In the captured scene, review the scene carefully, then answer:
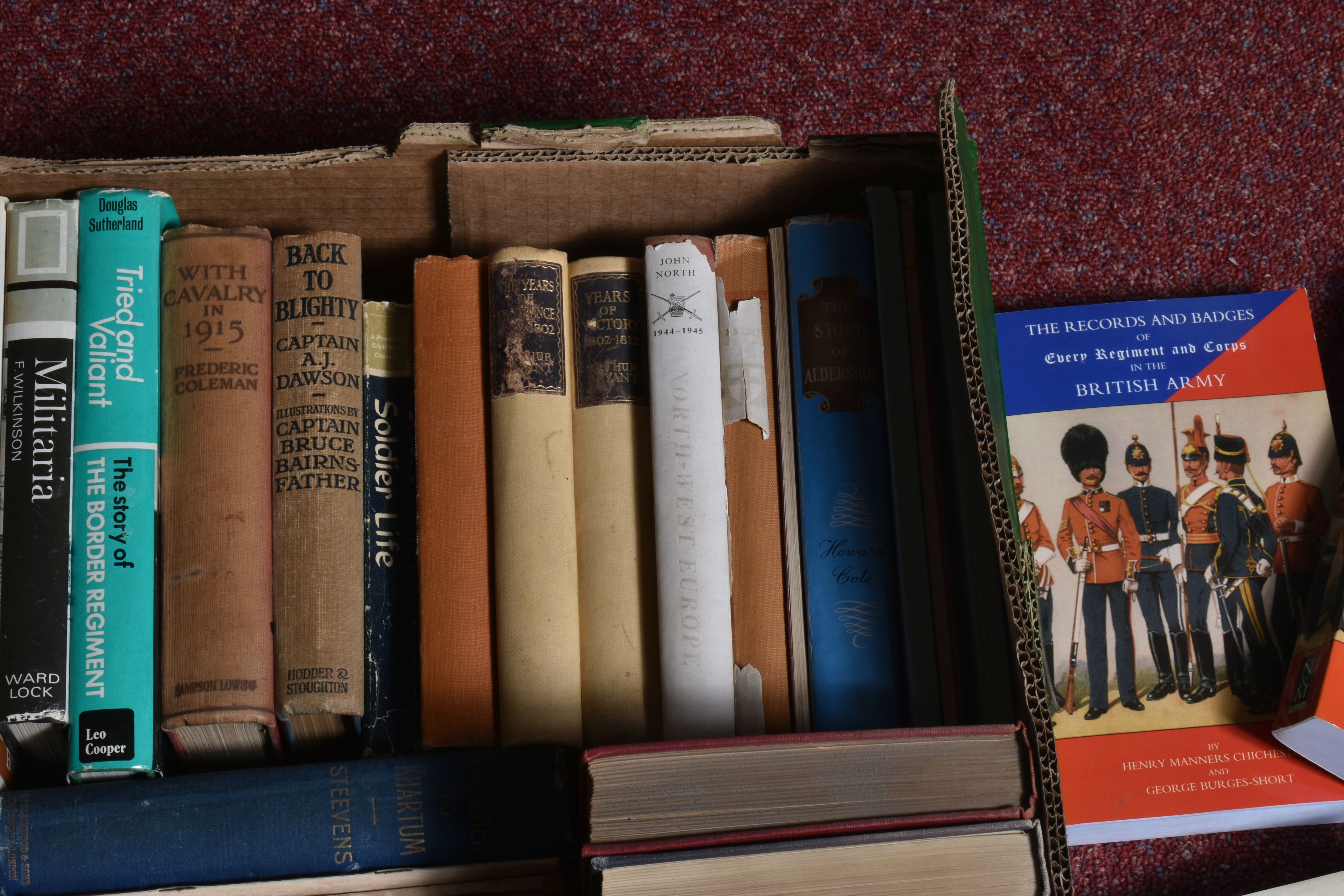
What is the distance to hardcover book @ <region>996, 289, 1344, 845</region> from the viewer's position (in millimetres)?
674

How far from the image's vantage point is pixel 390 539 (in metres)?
0.61

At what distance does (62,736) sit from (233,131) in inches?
18.0

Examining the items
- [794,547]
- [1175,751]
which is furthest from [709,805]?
[1175,751]

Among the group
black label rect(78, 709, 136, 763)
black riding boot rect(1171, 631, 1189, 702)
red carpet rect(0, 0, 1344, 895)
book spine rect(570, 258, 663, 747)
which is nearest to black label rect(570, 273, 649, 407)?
book spine rect(570, 258, 663, 747)

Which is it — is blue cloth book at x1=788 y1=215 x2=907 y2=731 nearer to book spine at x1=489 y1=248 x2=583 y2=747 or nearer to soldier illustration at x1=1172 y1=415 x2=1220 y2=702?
book spine at x1=489 y1=248 x2=583 y2=747

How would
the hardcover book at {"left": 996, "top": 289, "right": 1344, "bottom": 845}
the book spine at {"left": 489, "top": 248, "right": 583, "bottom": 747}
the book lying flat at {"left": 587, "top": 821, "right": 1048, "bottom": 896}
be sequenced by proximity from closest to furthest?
the book lying flat at {"left": 587, "top": 821, "right": 1048, "bottom": 896}
the book spine at {"left": 489, "top": 248, "right": 583, "bottom": 747}
the hardcover book at {"left": 996, "top": 289, "right": 1344, "bottom": 845}

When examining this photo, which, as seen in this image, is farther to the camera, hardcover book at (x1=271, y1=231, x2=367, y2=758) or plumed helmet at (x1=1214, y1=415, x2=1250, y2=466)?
plumed helmet at (x1=1214, y1=415, x2=1250, y2=466)

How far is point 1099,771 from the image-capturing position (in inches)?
26.6

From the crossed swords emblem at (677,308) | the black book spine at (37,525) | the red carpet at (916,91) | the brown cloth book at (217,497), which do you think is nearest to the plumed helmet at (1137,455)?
the red carpet at (916,91)

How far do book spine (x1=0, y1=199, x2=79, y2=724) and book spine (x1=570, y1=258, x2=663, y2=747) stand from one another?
30 cm

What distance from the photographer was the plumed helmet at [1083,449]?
707 millimetres

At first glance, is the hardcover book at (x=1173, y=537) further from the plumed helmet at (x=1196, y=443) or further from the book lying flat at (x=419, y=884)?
the book lying flat at (x=419, y=884)

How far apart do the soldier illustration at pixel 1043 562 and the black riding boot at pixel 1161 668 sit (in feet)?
0.22

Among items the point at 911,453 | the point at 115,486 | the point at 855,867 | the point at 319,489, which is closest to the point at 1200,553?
the point at 911,453
